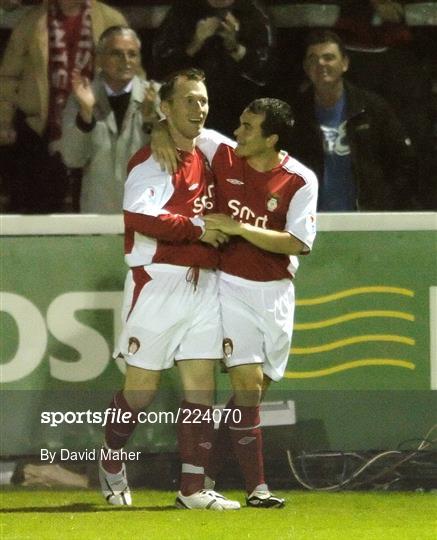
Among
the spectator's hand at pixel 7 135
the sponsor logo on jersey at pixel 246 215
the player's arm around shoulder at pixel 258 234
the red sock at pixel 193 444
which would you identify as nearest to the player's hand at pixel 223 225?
the player's arm around shoulder at pixel 258 234

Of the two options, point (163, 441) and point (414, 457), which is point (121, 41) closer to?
point (163, 441)

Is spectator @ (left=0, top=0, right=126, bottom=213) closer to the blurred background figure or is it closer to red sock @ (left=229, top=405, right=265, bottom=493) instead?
the blurred background figure

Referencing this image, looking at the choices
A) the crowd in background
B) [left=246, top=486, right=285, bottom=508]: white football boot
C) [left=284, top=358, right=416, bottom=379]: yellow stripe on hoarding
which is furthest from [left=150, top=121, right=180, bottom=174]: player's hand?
[left=246, top=486, right=285, bottom=508]: white football boot

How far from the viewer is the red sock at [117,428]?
24.5 feet

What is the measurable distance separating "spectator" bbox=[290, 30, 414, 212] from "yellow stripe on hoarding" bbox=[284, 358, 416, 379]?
0.76 meters

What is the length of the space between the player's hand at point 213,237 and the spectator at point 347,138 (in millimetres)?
1022

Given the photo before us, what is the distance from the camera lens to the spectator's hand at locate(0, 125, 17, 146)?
27.0 ft

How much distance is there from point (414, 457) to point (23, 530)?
219 cm

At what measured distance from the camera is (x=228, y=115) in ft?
26.7

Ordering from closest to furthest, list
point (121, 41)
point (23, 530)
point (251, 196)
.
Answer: point (23, 530) → point (251, 196) → point (121, 41)

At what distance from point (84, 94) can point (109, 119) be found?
18 centimetres

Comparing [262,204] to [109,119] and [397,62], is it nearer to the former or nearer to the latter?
[109,119]

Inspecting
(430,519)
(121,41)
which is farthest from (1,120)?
(430,519)

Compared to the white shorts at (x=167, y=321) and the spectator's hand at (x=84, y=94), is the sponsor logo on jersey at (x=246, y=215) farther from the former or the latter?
the spectator's hand at (x=84, y=94)
